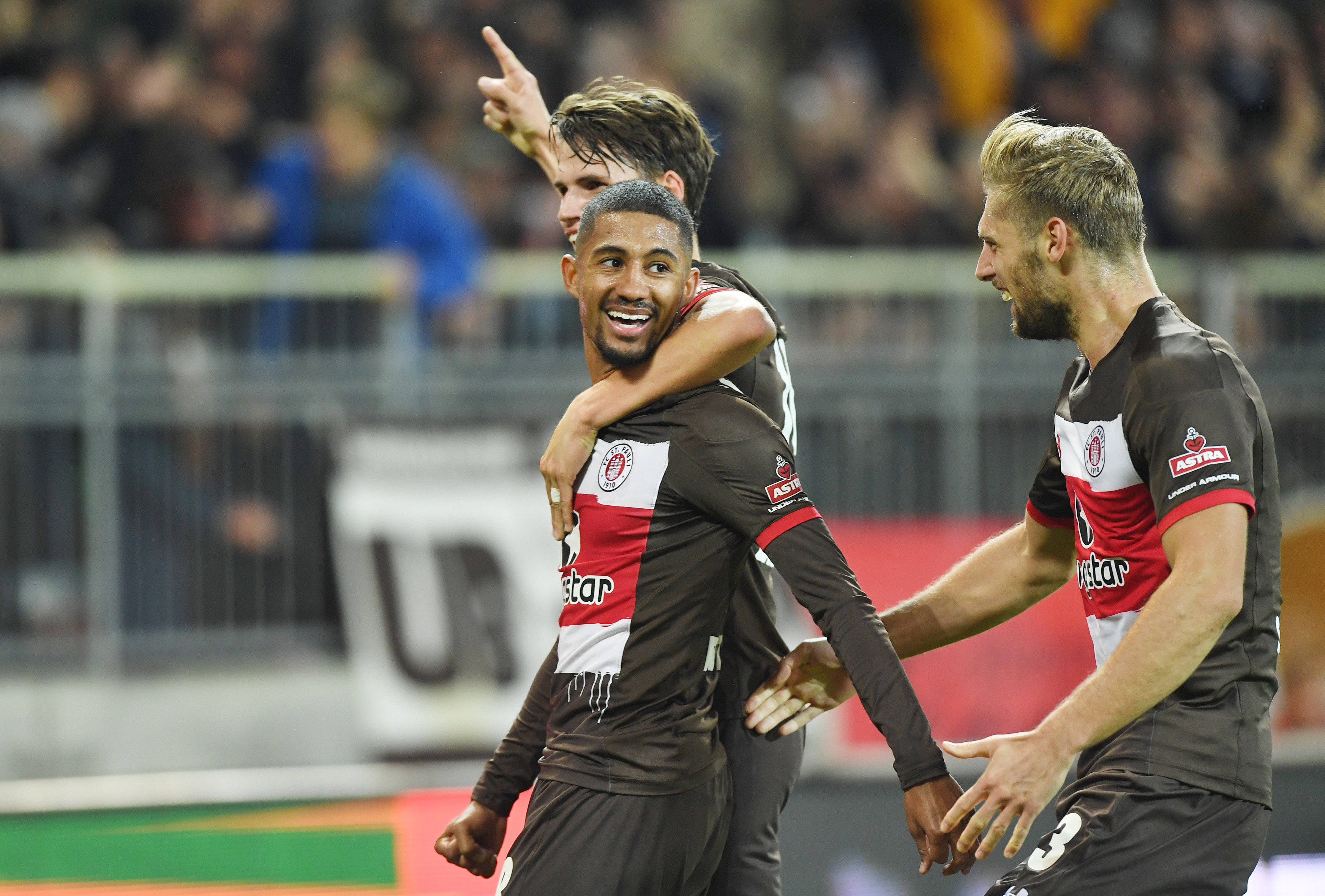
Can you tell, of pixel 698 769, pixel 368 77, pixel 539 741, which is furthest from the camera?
pixel 368 77

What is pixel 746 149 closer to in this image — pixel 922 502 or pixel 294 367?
pixel 922 502

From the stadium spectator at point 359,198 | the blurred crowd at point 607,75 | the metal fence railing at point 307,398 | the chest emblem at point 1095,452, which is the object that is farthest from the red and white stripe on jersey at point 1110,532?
the stadium spectator at point 359,198

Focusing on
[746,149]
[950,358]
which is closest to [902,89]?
[746,149]

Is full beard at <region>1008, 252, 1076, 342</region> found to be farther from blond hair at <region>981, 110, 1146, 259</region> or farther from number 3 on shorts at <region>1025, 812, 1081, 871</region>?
number 3 on shorts at <region>1025, 812, 1081, 871</region>

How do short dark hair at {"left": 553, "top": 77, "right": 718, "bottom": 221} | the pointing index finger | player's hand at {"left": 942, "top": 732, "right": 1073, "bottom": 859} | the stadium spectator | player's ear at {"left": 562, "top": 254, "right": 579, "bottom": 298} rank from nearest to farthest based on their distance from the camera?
player's hand at {"left": 942, "top": 732, "right": 1073, "bottom": 859} → player's ear at {"left": 562, "top": 254, "right": 579, "bottom": 298} → short dark hair at {"left": 553, "top": 77, "right": 718, "bottom": 221} → the pointing index finger → the stadium spectator

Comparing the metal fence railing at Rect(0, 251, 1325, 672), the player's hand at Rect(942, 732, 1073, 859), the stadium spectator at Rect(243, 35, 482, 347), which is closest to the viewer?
the player's hand at Rect(942, 732, 1073, 859)

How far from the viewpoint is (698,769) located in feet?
11.1

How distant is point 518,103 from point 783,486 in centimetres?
195

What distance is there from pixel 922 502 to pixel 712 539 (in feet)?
20.3

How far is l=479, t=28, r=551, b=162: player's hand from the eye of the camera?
475 centimetres

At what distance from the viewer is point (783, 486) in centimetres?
334

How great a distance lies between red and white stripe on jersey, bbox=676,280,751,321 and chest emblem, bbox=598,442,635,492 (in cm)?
35

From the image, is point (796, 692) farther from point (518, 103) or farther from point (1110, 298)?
point (518, 103)

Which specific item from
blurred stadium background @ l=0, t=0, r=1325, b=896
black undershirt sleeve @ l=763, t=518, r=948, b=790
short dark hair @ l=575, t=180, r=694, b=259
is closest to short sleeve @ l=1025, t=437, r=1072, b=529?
black undershirt sleeve @ l=763, t=518, r=948, b=790
